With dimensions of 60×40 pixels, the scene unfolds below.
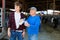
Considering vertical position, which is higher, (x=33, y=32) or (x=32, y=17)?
(x=32, y=17)

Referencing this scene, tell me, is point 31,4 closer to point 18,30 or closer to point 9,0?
point 9,0

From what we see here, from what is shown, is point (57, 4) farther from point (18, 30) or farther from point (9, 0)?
point (18, 30)

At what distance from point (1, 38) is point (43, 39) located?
5.71 feet

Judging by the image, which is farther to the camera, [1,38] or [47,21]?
[47,21]

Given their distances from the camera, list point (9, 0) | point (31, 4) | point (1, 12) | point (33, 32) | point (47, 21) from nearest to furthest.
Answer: point (33, 32)
point (1, 12)
point (9, 0)
point (47, 21)
point (31, 4)

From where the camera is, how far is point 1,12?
10.9m

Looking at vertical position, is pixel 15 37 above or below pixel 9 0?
below

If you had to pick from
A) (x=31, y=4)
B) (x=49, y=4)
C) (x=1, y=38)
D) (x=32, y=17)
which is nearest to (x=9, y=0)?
(x=31, y=4)

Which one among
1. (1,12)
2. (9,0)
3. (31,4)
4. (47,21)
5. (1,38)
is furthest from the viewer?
(31,4)

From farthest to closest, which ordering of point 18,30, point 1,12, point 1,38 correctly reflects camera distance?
point 1,12
point 1,38
point 18,30

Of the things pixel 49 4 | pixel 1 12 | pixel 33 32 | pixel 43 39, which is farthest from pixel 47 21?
pixel 33 32

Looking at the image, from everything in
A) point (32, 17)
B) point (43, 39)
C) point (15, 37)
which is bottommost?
point (43, 39)

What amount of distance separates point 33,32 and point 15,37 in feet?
1.72

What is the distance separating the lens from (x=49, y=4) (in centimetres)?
2094
